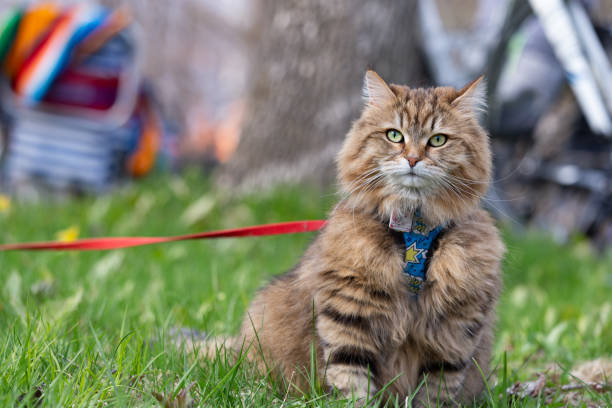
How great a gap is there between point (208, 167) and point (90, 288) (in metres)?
5.74

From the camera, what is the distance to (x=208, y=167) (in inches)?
354

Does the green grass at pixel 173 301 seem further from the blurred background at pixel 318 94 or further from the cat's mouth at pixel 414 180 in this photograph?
the cat's mouth at pixel 414 180

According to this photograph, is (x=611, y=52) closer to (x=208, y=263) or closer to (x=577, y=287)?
(x=577, y=287)

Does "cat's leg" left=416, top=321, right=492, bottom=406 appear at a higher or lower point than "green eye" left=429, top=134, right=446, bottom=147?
lower

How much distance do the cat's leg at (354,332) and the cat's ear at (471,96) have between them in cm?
73

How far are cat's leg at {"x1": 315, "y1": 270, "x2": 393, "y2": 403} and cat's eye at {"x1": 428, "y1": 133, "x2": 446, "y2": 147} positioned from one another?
52 cm

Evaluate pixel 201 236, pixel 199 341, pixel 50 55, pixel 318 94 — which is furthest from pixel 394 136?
pixel 50 55

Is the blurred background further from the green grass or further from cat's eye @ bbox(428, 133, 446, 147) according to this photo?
cat's eye @ bbox(428, 133, 446, 147)

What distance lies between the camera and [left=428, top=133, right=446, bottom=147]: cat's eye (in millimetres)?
2066

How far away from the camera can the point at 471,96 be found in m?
2.18

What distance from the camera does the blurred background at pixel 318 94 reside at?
5426 millimetres

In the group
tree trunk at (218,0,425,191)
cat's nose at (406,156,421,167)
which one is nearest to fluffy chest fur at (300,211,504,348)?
cat's nose at (406,156,421,167)

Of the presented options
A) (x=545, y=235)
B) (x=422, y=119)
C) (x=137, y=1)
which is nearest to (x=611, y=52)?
(x=545, y=235)

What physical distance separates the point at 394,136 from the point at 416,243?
38 centimetres
